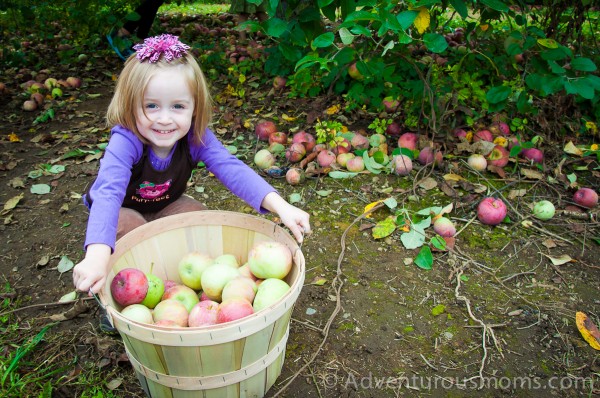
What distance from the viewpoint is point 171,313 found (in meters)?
1.76

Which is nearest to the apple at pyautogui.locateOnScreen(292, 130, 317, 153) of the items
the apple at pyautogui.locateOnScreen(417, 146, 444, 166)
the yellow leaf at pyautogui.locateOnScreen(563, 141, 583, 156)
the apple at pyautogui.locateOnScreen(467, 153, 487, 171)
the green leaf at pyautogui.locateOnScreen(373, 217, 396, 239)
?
the apple at pyautogui.locateOnScreen(417, 146, 444, 166)

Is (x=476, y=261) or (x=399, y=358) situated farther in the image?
(x=476, y=261)

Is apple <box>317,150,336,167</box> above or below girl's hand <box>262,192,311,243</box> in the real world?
below

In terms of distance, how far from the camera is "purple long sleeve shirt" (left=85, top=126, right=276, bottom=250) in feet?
5.20

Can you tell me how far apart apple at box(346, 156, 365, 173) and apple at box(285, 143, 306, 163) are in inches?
14.3

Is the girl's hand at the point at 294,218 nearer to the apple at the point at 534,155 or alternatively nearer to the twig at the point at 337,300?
the twig at the point at 337,300

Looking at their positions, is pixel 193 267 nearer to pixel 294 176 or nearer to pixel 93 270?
pixel 93 270

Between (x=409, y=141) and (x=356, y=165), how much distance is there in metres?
0.47

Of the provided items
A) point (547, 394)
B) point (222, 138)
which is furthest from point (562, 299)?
point (222, 138)

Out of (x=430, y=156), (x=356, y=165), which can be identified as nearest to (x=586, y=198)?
(x=430, y=156)

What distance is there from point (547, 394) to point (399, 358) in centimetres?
60

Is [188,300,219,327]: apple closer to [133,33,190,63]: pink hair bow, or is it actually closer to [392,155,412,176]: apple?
[133,33,190,63]: pink hair bow

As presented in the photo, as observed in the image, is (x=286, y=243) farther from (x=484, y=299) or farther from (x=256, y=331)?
(x=484, y=299)

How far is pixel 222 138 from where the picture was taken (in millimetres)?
3838
